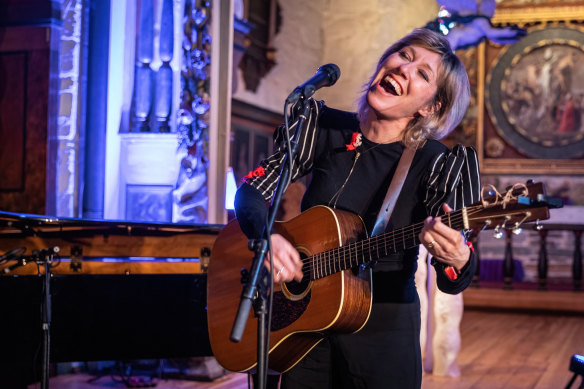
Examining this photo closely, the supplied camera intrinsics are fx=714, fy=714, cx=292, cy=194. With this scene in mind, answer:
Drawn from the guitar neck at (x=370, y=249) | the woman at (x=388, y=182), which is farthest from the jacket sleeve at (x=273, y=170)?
the guitar neck at (x=370, y=249)

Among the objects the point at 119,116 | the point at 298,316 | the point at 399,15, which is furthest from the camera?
the point at 399,15

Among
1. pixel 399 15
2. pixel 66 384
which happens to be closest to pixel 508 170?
pixel 399 15

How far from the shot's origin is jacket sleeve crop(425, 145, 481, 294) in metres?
1.89

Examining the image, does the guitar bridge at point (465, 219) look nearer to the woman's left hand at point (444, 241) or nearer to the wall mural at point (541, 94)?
the woman's left hand at point (444, 241)

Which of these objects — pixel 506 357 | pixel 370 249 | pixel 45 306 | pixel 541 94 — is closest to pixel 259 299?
pixel 370 249

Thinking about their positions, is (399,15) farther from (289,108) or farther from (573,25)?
(289,108)

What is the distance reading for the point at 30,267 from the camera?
340cm

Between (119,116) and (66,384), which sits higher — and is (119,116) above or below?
above

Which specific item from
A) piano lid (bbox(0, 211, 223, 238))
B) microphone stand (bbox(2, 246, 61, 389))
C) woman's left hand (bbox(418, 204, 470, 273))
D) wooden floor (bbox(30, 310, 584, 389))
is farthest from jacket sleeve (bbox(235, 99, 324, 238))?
wooden floor (bbox(30, 310, 584, 389))

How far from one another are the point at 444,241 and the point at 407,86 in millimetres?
560

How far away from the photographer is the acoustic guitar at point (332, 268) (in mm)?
1739

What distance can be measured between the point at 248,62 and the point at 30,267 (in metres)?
5.83

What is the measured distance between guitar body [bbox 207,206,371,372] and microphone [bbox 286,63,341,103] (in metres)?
0.37

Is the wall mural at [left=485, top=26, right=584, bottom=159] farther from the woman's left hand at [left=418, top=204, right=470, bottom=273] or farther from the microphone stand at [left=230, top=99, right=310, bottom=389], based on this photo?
the microphone stand at [left=230, top=99, right=310, bottom=389]
